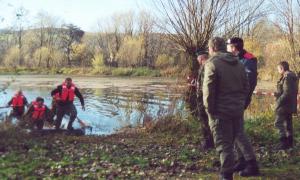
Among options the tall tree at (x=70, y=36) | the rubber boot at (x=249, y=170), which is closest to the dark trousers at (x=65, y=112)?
the rubber boot at (x=249, y=170)

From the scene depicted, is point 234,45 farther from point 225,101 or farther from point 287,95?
point 287,95

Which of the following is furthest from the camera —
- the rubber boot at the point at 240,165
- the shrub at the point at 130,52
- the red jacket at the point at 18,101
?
the shrub at the point at 130,52

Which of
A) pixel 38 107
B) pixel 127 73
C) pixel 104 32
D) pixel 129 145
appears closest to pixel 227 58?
pixel 129 145

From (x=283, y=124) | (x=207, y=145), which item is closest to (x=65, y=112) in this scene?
(x=207, y=145)

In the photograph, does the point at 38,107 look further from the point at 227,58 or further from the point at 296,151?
the point at 227,58

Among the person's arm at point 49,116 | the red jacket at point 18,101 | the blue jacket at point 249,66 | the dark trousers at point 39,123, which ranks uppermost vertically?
the blue jacket at point 249,66

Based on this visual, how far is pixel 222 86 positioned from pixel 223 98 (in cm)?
17

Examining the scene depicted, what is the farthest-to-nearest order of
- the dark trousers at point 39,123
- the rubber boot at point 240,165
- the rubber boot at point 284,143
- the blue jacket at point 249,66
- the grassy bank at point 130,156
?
1. the dark trousers at point 39,123
2. the rubber boot at point 284,143
3. the blue jacket at point 249,66
4. the grassy bank at point 130,156
5. the rubber boot at point 240,165

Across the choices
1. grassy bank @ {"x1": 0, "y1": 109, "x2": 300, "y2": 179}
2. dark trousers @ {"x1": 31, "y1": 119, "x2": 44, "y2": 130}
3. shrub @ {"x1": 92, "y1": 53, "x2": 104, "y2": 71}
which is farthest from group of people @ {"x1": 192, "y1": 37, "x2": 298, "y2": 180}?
shrub @ {"x1": 92, "y1": 53, "x2": 104, "y2": 71}

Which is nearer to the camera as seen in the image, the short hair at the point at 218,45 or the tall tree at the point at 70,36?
the short hair at the point at 218,45

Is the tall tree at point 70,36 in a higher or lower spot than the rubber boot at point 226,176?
higher

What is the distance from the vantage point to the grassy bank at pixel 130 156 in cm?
746

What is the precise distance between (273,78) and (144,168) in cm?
2370

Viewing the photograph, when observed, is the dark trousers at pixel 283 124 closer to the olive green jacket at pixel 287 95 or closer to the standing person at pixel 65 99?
the olive green jacket at pixel 287 95
